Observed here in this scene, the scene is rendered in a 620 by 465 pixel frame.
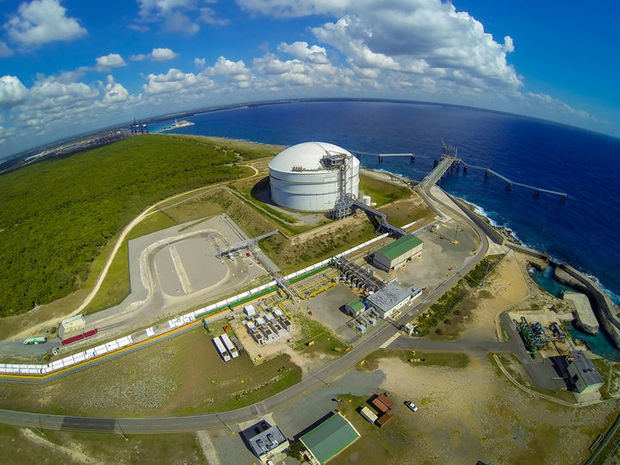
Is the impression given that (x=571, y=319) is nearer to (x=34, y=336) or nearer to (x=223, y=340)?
(x=223, y=340)

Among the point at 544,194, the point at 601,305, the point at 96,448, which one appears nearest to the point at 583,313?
the point at 601,305

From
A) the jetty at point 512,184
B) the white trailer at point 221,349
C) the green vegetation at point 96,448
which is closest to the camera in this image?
the green vegetation at point 96,448

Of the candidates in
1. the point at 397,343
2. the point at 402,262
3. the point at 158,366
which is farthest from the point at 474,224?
the point at 158,366

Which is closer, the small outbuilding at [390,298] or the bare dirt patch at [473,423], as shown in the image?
the bare dirt patch at [473,423]

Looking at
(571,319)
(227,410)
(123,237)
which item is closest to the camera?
(227,410)

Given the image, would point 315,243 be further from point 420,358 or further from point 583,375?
point 583,375

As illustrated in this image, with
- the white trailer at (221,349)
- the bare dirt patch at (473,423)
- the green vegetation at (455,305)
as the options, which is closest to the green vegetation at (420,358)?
the bare dirt patch at (473,423)

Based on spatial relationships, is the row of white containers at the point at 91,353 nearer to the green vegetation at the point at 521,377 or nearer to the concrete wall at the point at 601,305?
the green vegetation at the point at 521,377
